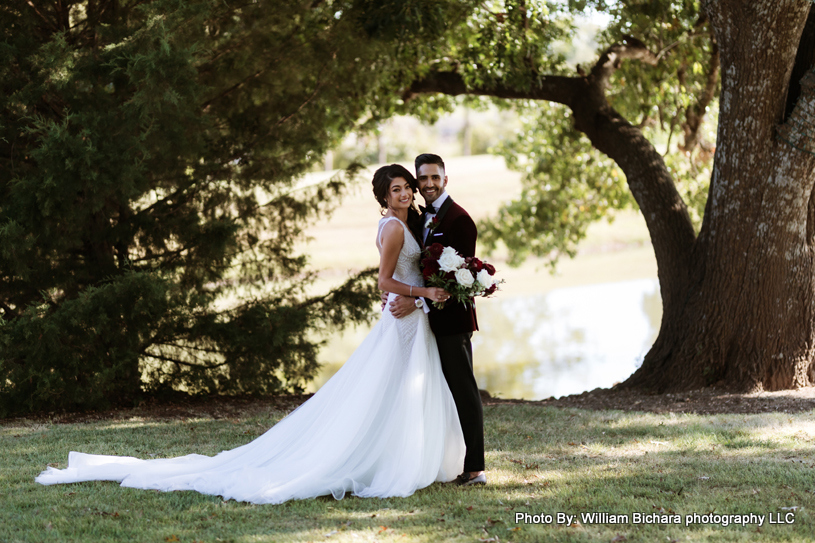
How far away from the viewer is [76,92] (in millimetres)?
7328

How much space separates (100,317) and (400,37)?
4589 mm

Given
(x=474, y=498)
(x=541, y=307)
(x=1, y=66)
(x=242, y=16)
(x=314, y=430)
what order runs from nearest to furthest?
(x=474, y=498)
(x=314, y=430)
(x=1, y=66)
(x=242, y=16)
(x=541, y=307)

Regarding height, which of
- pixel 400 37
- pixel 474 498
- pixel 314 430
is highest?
pixel 400 37

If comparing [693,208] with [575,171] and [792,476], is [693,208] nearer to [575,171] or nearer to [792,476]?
[575,171]

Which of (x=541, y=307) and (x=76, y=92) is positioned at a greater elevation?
(x=76, y=92)

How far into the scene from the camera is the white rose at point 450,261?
15.5ft

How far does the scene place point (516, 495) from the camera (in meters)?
4.67

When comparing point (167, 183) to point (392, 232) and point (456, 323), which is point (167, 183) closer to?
point (392, 232)

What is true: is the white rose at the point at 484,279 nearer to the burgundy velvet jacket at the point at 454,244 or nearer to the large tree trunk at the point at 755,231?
the burgundy velvet jacket at the point at 454,244

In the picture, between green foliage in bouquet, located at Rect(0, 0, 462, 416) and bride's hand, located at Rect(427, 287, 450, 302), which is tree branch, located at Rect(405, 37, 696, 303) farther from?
bride's hand, located at Rect(427, 287, 450, 302)

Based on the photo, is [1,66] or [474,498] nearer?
[474,498]

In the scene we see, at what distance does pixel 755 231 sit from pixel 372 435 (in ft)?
16.0

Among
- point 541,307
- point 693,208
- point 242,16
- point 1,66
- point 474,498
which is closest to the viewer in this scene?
point 474,498

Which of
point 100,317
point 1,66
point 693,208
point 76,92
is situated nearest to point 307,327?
point 100,317
